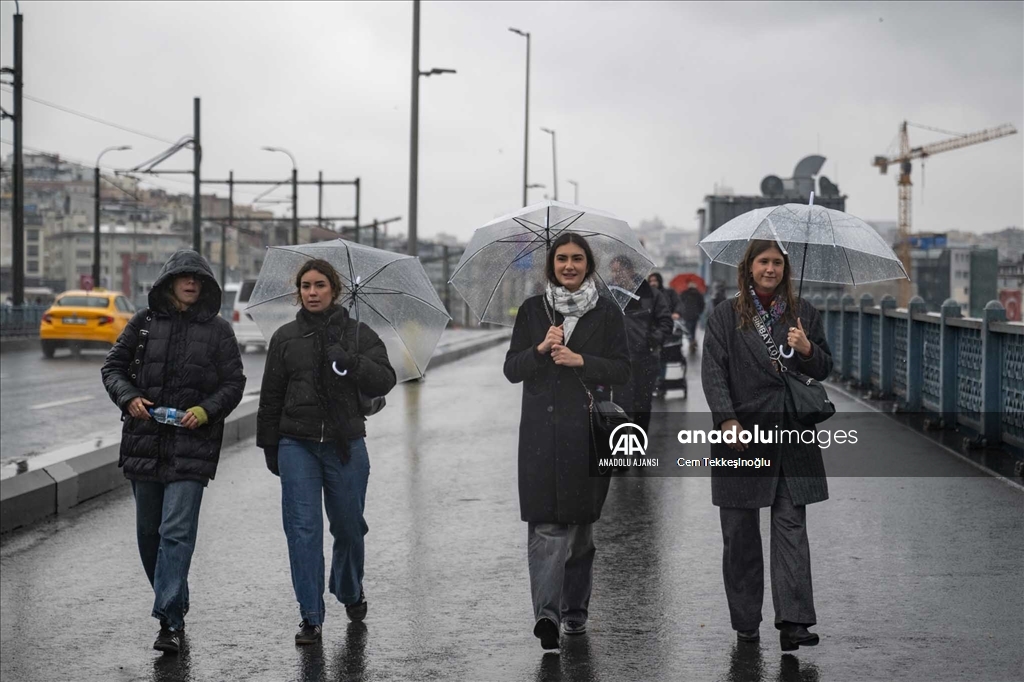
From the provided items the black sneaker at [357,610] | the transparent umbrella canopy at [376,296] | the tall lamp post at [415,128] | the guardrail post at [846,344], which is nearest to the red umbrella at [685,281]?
the tall lamp post at [415,128]

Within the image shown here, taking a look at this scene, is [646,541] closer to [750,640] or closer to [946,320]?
[750,640]

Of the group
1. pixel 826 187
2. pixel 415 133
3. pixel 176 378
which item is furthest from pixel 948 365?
pixel 826 187

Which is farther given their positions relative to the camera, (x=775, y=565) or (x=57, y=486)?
(x=57, y=486)

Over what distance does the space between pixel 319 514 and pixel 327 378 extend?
1.98 ft

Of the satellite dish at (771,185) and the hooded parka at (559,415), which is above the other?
the satellite dish at (771,185)

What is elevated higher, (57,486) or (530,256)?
(530,256)

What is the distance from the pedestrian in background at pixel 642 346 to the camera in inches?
458

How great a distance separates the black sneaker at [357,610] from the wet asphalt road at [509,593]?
0.16 ft

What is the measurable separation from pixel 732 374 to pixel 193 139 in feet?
146

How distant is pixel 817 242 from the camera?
22.0 ft

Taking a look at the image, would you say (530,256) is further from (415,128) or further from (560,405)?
(415,128)

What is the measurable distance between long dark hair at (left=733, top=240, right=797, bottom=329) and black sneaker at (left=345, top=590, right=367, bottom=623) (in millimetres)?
2210

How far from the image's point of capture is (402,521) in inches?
376

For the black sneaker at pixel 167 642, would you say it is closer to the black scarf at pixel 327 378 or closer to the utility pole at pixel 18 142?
the black scarf at pixel 327 378
